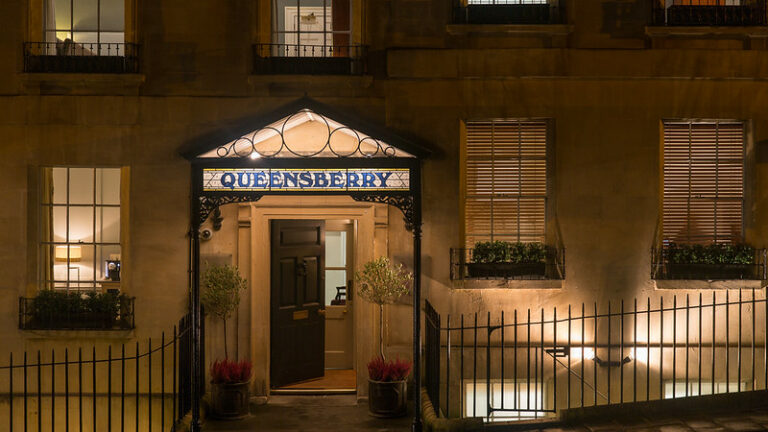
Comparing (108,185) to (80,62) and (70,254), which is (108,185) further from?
(80,62)

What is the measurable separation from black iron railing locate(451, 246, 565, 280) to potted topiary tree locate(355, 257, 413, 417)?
27.4 inches

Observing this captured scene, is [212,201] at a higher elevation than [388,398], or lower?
higher

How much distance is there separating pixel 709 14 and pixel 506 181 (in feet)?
12.2

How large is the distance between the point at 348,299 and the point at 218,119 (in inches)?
148

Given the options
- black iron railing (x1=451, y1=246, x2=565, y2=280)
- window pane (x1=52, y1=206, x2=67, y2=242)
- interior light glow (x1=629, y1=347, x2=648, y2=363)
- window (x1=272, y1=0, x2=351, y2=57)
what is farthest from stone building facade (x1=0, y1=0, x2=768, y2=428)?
window pane (x1=52, y1=206, x2=67, y2=242)

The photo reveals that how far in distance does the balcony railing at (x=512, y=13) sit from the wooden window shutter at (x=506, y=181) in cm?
143

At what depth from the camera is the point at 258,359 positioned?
37.6 feet

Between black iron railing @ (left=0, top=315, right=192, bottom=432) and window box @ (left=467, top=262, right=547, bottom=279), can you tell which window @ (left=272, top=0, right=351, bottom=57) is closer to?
window box @ (left=467, top=262, right=547, bottom=279)

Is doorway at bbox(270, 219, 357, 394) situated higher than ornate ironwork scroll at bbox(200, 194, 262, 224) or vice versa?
ornate ironwork scroll at bbox(200, 194, 262, 224)

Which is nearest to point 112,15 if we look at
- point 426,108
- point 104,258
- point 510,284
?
point 104,258

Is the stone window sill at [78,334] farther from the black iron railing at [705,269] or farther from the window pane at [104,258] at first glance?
the black iron railing at [705,269]

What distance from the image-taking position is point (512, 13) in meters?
11.3

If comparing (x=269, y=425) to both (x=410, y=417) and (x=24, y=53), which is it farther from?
(x=24, y=53)

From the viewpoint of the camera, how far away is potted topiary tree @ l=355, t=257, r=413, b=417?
10398mm
